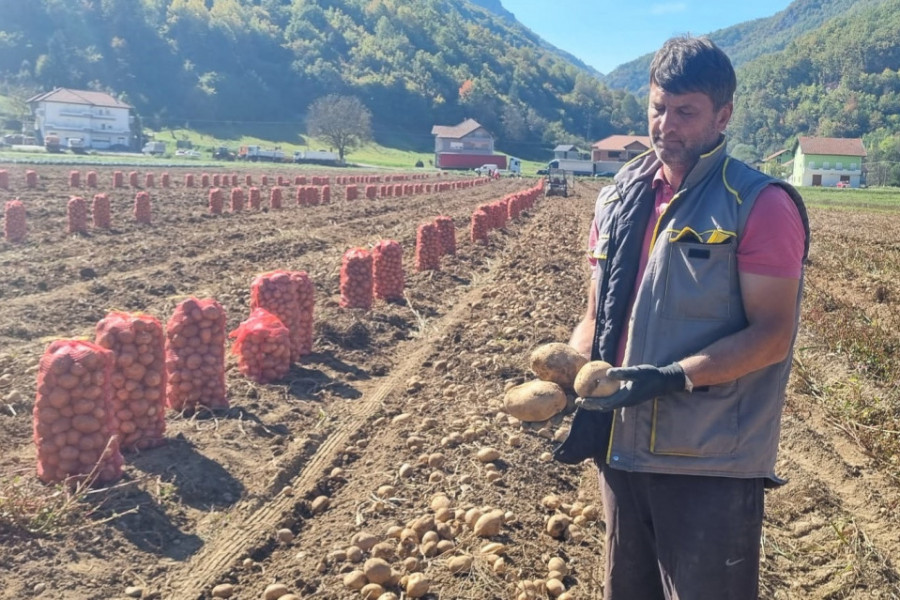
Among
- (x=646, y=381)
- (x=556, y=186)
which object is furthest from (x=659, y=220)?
(x=556, y=186)

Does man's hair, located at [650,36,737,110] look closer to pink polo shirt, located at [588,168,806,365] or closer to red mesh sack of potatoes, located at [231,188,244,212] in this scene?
pink polo shirt, located at [588,168,806,365]

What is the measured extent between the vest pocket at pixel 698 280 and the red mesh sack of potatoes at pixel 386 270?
312 inches

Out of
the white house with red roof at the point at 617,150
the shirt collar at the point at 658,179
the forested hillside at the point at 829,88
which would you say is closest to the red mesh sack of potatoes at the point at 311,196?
the shirt collar at the point at 658,179

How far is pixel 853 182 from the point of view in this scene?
8512cm

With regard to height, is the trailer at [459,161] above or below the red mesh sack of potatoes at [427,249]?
above

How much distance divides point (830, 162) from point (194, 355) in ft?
299

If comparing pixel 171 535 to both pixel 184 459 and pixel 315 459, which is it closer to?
pixel 184 459

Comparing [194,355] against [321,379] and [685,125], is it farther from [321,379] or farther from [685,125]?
[685,125]

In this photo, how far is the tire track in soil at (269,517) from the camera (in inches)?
150

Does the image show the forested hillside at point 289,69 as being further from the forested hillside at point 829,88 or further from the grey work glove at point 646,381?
the grey work glove at point 646,381

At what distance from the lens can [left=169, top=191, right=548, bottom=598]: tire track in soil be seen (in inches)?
150

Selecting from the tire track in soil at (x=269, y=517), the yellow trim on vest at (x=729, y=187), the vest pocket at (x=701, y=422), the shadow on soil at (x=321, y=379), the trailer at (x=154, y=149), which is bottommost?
the tire track in soil at (x=269, y=517)

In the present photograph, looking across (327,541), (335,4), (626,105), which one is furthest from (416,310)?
(335,4)

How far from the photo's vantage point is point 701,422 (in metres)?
2.35
